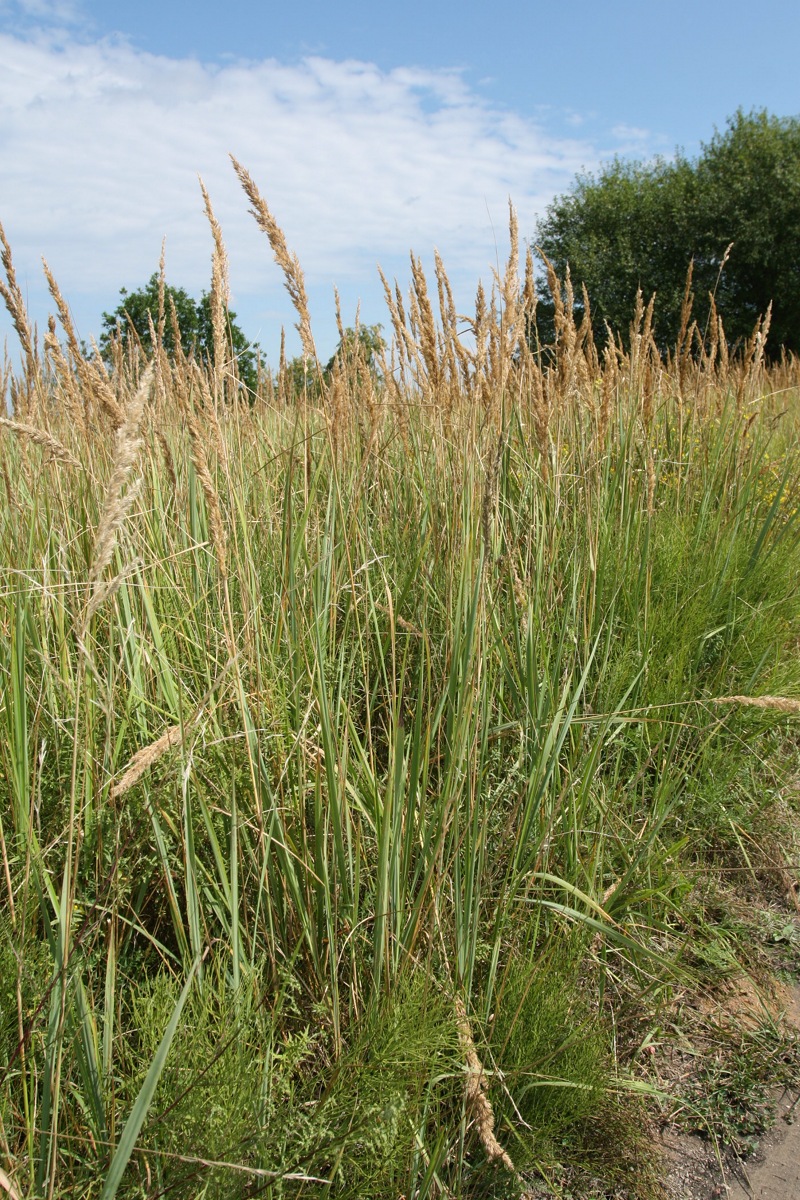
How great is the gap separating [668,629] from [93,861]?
5.32ft

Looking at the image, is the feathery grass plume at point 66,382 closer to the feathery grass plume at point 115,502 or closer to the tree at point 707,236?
the feathery grass plume at point 115,502

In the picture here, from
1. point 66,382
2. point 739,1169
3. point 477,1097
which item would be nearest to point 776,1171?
point 739,1169

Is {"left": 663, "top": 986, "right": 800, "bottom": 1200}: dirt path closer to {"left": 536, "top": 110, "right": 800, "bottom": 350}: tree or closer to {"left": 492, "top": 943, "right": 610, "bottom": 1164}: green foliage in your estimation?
{"left": 492, "top": 943, "right": 610, "bottom": 1164}: green foliage

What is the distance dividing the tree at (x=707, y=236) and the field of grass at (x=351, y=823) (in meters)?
27.0

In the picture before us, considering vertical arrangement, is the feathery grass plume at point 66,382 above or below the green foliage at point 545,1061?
above

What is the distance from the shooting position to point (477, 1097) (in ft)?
4.06

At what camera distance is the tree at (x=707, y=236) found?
28.0m

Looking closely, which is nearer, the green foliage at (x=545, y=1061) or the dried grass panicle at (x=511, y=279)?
the green foliage at (x=545, y=1061)

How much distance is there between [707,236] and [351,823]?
31.7 m

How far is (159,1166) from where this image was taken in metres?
1.04

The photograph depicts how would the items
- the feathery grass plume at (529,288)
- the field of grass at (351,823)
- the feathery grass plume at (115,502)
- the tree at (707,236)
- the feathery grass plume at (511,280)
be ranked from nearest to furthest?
the feathery grass plume at (115,502) < the field of grass at (351,823) < the feathery grass plume at (511,280) < the feathery grass plume at (529,288) < the tree at (707,236)

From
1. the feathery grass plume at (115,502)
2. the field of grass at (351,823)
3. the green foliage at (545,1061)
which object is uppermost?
the feathery grass plume at (115,502)

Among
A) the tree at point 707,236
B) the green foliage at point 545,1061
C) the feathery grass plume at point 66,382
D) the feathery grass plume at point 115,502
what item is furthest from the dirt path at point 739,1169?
the tree at point 707,236

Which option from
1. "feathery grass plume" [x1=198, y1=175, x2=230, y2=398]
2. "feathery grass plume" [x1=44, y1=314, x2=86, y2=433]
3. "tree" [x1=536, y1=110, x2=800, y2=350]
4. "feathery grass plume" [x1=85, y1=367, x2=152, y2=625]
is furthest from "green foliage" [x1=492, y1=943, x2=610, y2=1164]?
"tree" [x1=536, y1=110, x2=800, y2=350]
